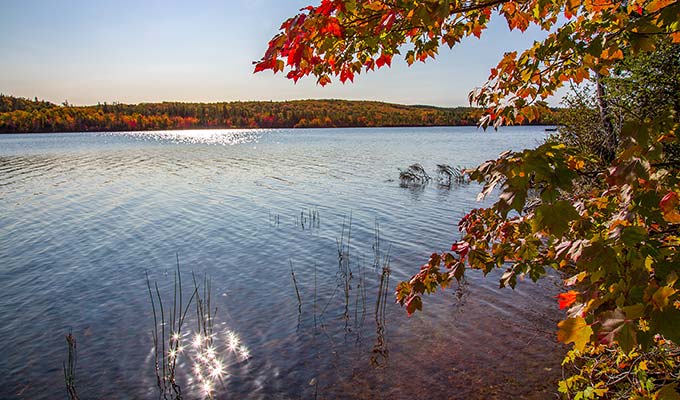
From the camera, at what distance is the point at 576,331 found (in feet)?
7.75

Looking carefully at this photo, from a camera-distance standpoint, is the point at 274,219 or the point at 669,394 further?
the point at 274,219

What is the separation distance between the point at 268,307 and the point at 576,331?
8.78 meters

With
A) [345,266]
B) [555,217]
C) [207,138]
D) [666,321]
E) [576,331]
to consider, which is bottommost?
[207,138]

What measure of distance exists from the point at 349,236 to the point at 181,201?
12.4 metres

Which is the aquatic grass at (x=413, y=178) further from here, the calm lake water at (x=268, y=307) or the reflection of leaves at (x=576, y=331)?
the reflection of leaves at (x=576, y=331)

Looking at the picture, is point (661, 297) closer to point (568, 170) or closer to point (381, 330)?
point (568, 170)

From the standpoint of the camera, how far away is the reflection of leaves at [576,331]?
2299 millimetres

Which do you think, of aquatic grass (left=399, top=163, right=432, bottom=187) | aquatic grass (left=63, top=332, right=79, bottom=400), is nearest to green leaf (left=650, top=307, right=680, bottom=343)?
aquatic grass (left=63, top=332, right=79, bottom=400)

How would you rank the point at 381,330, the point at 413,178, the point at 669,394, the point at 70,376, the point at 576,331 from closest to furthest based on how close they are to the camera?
1. the point at 576,331
2. the point at 669,394
3. the point at 70,376
4. the point at 381,330
5. the point at 413,178

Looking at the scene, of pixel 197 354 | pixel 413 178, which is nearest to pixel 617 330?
pixel 197 354

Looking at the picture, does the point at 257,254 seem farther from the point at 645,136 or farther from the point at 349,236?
the point at 645,136

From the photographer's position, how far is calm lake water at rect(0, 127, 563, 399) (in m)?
7.38

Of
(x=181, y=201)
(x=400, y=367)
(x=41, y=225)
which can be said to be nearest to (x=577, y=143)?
(x=400, y=367)

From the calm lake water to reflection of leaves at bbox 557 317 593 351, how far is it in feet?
16.7
